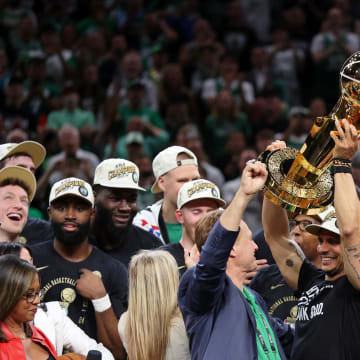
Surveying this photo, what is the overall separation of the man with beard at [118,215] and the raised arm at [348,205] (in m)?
2.31

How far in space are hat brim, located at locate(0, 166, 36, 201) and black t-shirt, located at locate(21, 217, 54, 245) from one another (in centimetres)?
40

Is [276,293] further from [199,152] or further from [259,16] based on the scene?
[259,16]

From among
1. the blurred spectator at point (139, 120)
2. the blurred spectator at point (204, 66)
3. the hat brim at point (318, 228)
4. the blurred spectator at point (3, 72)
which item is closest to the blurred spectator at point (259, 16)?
the blurred spectator at point (204, 66)

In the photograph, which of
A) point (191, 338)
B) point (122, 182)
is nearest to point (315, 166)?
point (191, 338)

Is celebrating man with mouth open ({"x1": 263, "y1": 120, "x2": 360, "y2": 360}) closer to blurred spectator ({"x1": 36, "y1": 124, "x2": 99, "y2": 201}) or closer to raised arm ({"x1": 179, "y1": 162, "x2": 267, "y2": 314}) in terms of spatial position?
raised arm ({"x1": 179, "y1": 162, "x2": 267, "y2": 314})

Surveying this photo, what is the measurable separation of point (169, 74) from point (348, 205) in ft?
23.7

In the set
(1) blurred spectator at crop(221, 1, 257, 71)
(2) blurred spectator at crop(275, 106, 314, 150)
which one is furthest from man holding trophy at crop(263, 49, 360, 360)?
(1) blurred spectator at crop(221, 1, 257, 71)

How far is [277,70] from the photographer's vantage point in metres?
11.6

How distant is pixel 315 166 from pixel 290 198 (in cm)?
24

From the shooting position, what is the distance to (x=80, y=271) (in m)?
5.21

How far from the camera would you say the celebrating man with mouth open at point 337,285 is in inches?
153

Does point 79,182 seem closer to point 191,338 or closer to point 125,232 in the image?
point 125,232

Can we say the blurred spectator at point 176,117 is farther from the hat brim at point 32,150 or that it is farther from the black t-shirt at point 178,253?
the black t-shirt at point 178,253

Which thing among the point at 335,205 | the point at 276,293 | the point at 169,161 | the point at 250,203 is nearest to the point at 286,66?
the point at 250,203
